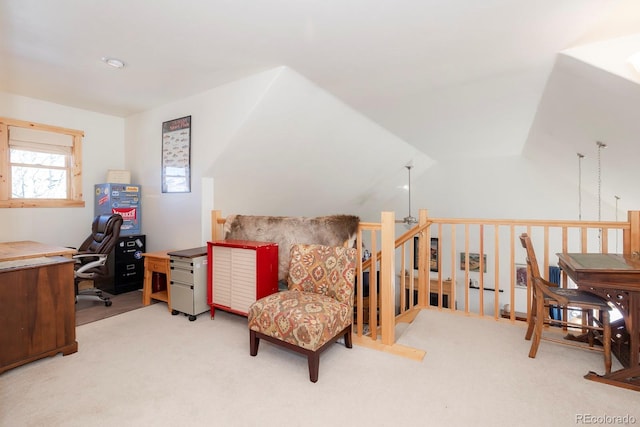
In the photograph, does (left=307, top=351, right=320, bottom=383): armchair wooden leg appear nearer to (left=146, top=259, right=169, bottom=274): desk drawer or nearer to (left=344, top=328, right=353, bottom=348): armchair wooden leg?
(left=344, top=328, right=353, bottom=348): armchair wooden leg

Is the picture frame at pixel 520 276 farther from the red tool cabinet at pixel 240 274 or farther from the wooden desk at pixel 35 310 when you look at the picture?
the wooden desk at pixel 35 310

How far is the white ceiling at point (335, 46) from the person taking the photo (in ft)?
6.77

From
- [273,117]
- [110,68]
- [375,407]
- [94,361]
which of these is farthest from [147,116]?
[375,407]

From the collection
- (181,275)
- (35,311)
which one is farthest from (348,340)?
(35,311)

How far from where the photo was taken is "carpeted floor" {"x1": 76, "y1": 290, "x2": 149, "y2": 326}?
3.28 m

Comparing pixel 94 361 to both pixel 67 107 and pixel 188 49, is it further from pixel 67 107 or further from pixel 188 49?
pixel 67 107

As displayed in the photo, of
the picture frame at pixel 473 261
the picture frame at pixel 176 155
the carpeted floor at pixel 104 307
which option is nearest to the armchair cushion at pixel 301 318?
the carpeted floor at pixel 104 307

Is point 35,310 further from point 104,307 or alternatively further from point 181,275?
point 104,307

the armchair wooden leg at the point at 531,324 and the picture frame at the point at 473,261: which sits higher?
the armchair wooden leg at the point at 531,324

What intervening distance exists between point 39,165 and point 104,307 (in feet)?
7.22

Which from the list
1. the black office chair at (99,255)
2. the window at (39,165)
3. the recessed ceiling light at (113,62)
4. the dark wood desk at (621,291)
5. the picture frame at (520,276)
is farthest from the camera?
the picture frame at (520,276)

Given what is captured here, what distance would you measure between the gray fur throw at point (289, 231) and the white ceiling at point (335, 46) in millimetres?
1500

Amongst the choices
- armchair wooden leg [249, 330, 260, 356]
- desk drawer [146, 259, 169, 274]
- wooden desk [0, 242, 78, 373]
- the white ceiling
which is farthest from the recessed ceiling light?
armchair wooden leg [249, 330, 260, 356]

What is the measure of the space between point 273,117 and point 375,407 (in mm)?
2939
